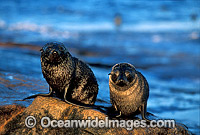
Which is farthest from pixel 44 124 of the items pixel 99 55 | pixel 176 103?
pixel 99 55

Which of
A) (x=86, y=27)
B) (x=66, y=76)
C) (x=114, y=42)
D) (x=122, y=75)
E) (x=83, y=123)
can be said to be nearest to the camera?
(x=122, y=75)

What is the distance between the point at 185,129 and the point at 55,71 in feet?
7.11

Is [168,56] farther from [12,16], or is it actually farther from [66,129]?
[12,16]

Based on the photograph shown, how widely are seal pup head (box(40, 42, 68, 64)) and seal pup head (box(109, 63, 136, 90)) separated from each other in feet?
2.71

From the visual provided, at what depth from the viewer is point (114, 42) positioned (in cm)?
1653

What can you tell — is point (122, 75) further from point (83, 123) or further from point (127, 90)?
point (83, 123)

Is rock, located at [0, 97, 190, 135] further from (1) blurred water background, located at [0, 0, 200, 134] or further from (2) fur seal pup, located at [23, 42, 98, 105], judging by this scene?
(1) blurred water background, located at [0, 0, 200, 134]

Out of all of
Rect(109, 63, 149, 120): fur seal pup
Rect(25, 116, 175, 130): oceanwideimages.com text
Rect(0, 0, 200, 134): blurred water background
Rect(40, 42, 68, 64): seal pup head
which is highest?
Rect(0, 0, 200, 134): blurred water background

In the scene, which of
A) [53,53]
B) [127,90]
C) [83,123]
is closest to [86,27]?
[53,53]

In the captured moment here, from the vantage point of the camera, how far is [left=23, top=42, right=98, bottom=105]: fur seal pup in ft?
15.3

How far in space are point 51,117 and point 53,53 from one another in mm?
914

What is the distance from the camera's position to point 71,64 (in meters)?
4.90

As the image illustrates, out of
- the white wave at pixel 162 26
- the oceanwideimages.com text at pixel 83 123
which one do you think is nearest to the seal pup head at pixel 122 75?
the oceanwideimages.com text at pixel 83 123

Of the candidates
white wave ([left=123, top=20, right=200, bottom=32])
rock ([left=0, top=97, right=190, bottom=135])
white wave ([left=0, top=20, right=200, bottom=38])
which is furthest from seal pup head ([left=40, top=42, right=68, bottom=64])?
white wave ([left=123, top=20, right=200, bottom=32])
